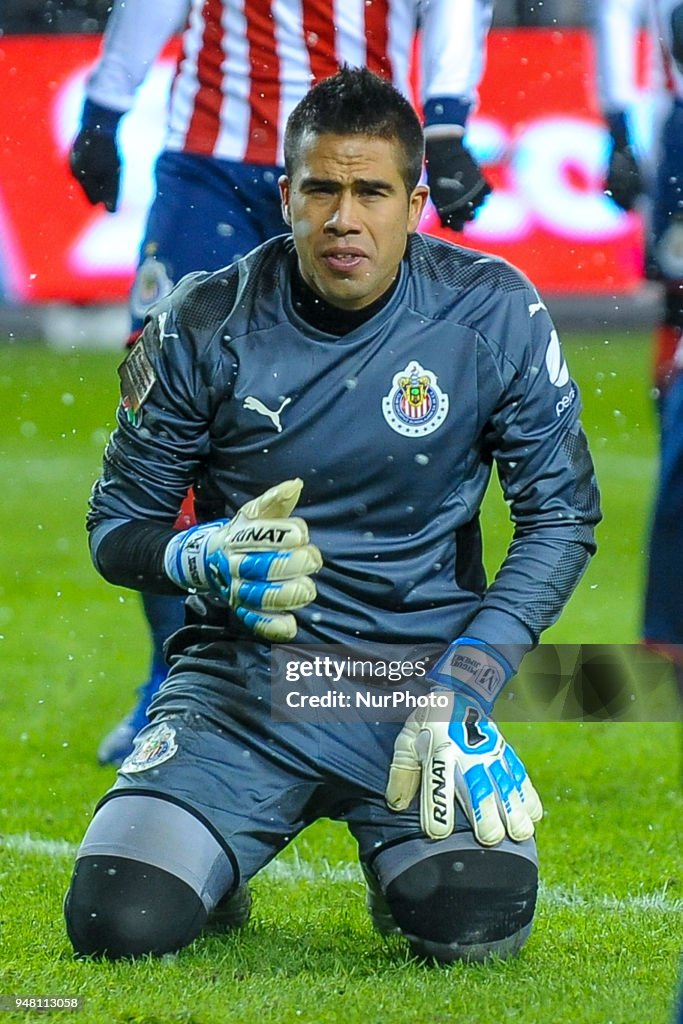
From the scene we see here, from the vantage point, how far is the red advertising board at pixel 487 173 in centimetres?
738

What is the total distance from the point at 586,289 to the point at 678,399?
4.90 meters

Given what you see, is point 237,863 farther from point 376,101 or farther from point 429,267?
point 376,101

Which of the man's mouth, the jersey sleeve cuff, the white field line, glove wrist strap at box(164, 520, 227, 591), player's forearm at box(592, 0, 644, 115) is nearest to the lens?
glove wrist strap at box(164, 520, 227, 591)

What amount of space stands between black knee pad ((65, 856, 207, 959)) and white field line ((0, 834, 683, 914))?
0.55m

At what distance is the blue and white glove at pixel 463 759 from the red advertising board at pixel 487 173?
198 inches

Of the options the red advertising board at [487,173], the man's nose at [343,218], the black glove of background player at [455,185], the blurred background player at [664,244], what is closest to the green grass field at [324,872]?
the blurred background player at [664,244]

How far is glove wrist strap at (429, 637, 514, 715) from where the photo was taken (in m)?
2.34

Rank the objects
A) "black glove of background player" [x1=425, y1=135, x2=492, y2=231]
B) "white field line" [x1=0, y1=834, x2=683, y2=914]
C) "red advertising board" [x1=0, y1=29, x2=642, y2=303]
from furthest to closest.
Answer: "red advertising board" [x1=0, y1=29, x2=642, y2=303], "black glove of background player" [x1=425, y1=135, x2=492, y2=231], "white field line" [x1=0, y1=834, x2=683, y2=914]

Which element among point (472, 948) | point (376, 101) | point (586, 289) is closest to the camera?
point (472, 948)

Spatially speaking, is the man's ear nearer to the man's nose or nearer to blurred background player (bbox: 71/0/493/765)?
the man's nose

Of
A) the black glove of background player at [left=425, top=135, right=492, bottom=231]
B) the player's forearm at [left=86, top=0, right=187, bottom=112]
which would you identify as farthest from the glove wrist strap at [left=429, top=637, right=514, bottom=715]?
the player's forearm at [left=86, top=0, right=187, bottom=112]

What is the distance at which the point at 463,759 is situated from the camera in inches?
91.5

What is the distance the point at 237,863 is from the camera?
233 centimetres

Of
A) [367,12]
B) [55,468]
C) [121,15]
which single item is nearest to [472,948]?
[367,12]
